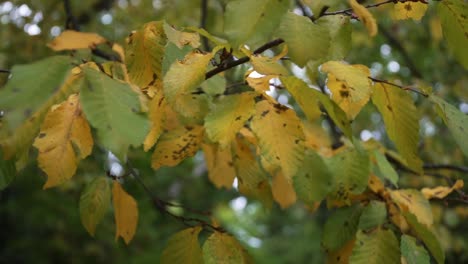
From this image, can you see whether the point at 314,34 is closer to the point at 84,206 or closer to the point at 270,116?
the point at 270,116

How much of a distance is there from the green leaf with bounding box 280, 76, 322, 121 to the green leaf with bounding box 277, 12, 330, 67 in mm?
87

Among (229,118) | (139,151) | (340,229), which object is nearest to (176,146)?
(229,118)

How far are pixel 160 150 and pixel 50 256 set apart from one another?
2524 mm

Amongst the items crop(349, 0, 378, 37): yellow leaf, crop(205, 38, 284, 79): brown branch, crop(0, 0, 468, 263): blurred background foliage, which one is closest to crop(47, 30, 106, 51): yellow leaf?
crop(205, 38, 284, 79): brown branch

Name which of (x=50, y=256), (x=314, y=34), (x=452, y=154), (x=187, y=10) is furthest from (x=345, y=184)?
(x=50, y=256)

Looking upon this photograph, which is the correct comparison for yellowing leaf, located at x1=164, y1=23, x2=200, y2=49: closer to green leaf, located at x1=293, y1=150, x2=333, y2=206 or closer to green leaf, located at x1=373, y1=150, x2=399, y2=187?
green leaf, located at x1=293, y1=150, x2=333, y2=206

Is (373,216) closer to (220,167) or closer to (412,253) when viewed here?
(412,253)

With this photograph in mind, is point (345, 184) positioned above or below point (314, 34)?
below

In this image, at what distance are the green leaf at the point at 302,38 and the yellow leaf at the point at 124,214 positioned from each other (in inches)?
21.3

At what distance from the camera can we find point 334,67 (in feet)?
2.48

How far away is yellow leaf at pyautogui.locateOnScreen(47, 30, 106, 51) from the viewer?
862 mm

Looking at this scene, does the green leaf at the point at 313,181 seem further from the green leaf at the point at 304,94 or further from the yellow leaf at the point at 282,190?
the yellow leaf at the point at 282,190

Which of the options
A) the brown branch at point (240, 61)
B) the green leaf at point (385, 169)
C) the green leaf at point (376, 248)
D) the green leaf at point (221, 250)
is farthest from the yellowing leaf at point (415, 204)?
the brown branch at point (240, 61)

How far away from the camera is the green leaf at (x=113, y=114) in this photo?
1.77 ft
